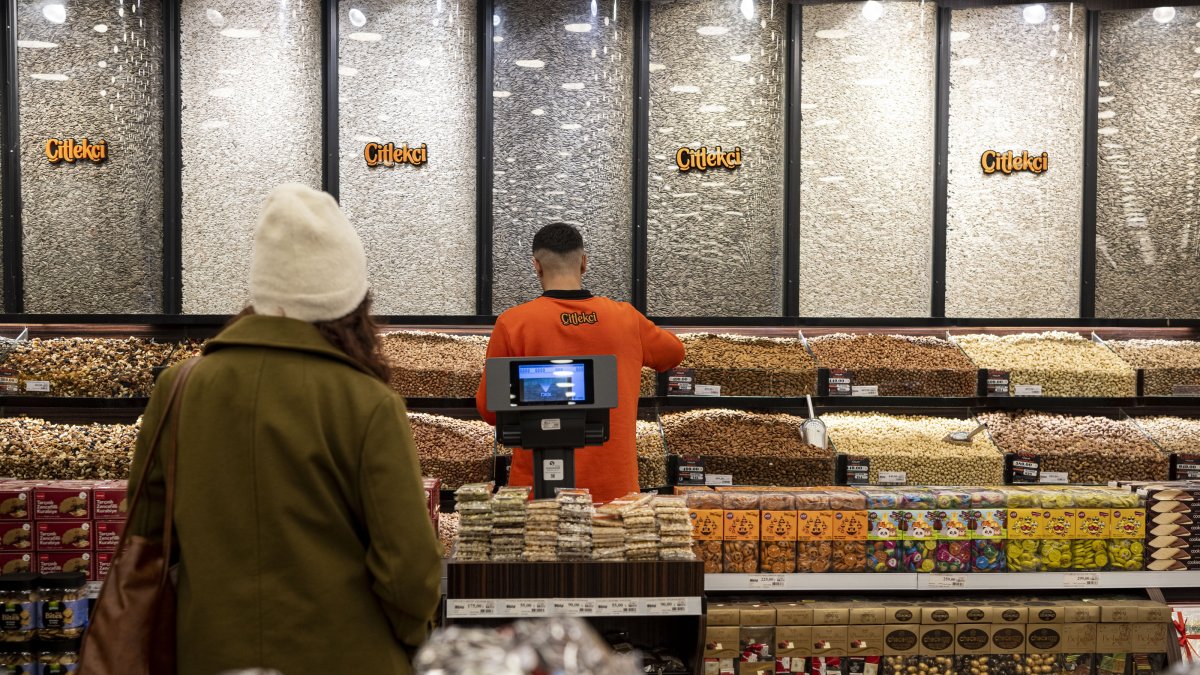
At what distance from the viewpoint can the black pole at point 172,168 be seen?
4828 mm

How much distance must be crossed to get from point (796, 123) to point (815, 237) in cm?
61

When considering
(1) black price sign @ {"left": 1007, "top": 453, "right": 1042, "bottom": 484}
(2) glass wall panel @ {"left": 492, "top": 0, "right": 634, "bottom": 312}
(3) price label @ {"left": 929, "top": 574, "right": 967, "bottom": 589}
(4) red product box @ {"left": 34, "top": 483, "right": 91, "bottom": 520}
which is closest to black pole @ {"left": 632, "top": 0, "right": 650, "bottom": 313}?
(2) glass wall panel @ {"left": 492, "top": 0, "right": 634, "bottom": 312}

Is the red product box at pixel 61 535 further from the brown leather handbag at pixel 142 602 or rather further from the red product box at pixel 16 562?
the brown leather handbag at pixel 142 602

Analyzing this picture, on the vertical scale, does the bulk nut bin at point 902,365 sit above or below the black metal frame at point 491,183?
below

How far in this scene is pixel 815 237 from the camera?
5129 millimetres

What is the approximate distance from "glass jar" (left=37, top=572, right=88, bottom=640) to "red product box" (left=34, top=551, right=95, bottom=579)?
0.89 ft

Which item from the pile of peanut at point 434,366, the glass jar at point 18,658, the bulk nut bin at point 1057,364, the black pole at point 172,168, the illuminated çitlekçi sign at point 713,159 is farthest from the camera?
the illuminated çitlekçi sign at point 713,159

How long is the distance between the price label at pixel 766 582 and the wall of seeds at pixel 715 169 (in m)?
2.01

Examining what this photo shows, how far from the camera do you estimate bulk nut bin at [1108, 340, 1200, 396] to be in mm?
4555

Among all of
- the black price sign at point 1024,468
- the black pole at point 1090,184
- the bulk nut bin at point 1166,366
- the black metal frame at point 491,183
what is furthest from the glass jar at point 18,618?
the black pole at point 1090,184

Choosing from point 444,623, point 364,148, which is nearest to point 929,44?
point 364,148

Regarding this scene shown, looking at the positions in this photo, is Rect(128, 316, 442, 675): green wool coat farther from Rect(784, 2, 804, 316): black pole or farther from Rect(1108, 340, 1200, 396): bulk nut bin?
Rect(1108, 340, 1200, 396): bulk nut bin

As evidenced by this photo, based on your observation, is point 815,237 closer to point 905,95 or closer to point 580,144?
point 905,95

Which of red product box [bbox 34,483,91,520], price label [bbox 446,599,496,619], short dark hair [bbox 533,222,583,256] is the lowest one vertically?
price label [bbox 446,599,496,619]
